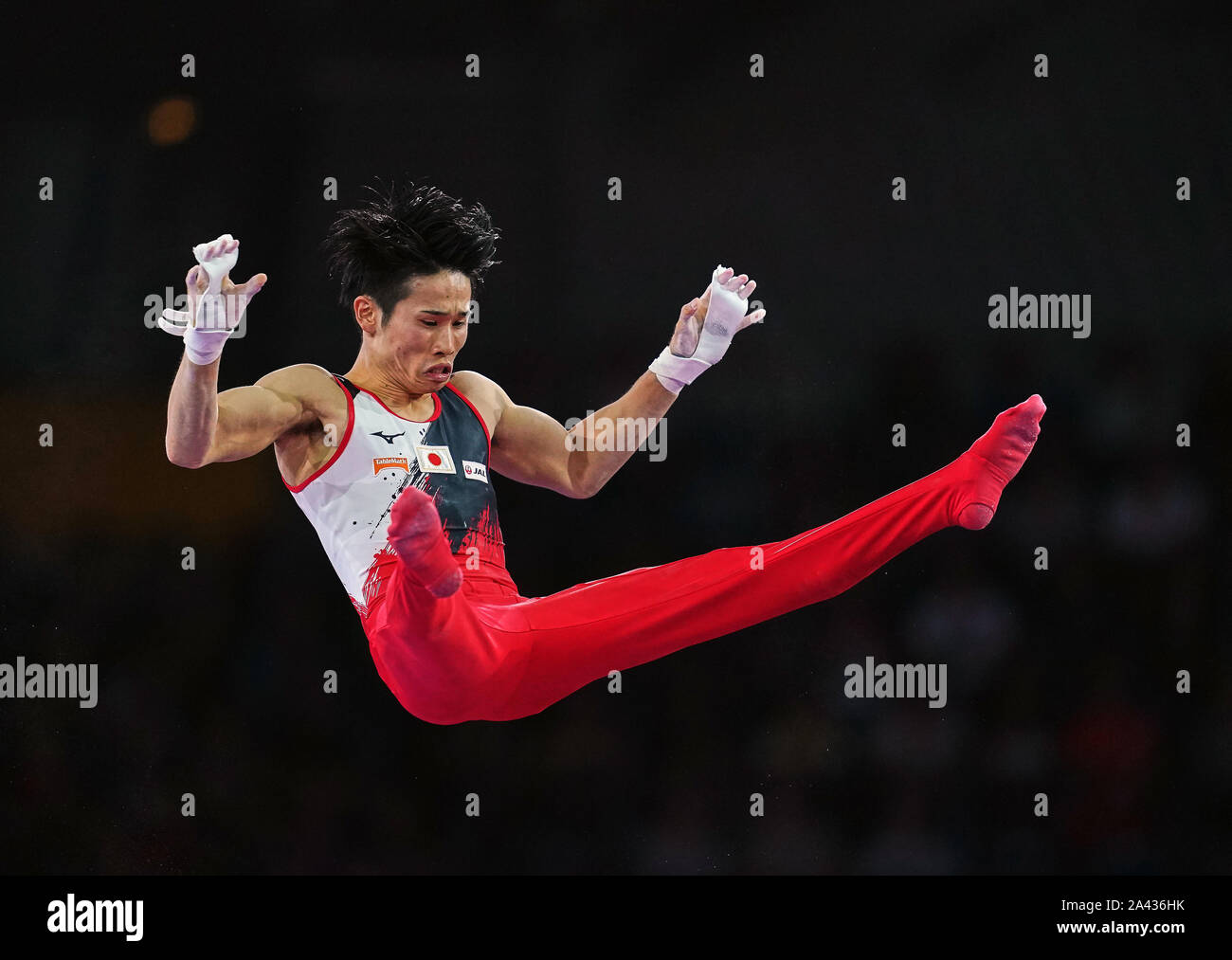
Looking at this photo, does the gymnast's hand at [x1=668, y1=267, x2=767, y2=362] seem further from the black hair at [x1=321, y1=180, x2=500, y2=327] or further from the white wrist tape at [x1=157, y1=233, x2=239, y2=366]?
the white wrist tape at [x1=157, y1=233, x2=239, y2=366]

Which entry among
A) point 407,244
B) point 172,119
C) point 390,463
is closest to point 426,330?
point 407,244

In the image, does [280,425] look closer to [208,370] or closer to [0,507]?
[208,370]

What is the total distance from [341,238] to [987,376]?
85.5 inches

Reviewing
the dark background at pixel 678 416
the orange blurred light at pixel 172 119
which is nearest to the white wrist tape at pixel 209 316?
the dark background at pixel 678 416

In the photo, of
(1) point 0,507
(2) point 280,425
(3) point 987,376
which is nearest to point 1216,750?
(3) point 987,376

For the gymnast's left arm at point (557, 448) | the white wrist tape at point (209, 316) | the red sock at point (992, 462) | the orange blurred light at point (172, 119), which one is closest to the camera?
the white wrist tape at point (209, 316)

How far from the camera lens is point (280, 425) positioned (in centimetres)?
307

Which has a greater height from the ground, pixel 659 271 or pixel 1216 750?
pixel 659 271

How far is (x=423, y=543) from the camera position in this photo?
2.55 m

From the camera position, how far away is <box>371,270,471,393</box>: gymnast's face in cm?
320

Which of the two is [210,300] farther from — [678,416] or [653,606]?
[678,416]

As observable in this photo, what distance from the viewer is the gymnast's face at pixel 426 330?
320 centimetres

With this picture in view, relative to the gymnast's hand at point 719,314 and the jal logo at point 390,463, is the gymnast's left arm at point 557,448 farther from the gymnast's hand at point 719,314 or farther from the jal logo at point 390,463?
the jal logo at point 390,463

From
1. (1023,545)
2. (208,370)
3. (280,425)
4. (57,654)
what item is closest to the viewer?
(208,370)
